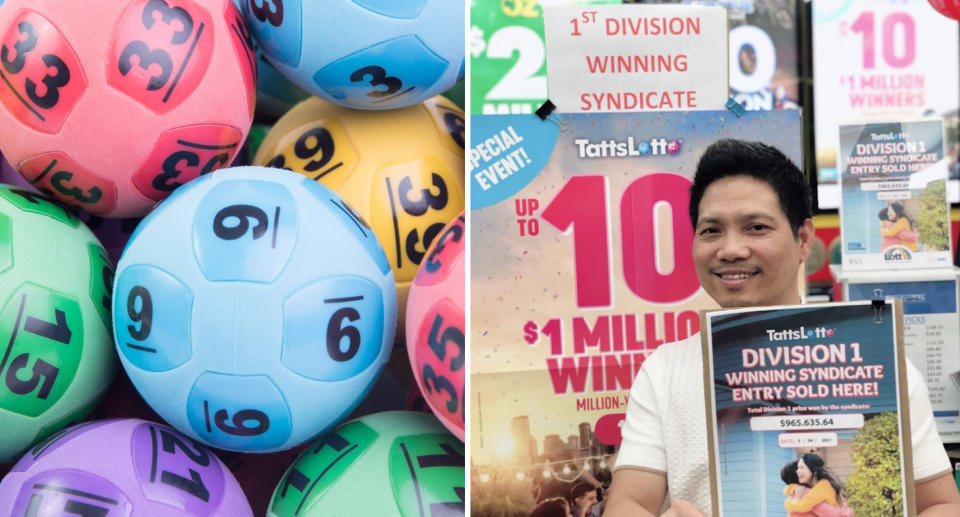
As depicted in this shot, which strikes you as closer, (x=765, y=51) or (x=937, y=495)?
(x=937, y=495)

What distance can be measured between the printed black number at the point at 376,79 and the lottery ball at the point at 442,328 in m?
0.39

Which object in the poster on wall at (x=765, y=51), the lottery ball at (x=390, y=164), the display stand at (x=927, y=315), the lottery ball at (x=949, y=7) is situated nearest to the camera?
the lottery ball at (x=390, y=164)

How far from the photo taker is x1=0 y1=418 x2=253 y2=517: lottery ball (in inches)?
62.6

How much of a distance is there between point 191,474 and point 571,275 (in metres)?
0.81

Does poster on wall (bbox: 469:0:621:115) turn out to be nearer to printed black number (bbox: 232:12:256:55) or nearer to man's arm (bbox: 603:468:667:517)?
printed black number (bbox: 232:12:256:55)

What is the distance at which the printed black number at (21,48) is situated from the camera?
1.72 m

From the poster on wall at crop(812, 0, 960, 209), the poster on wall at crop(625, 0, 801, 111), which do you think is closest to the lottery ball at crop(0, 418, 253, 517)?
the poster on wall at crop(625, 0, 801, 111)

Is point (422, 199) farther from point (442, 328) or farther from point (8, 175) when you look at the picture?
point (8, 175)

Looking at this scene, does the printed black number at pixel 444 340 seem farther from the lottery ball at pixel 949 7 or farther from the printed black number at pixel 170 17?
the lottery ball at pixel 949 7

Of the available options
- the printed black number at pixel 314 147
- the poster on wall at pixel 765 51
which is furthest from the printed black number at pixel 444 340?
the poster on wall at pixel 765 51

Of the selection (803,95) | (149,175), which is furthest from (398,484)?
(803,95)

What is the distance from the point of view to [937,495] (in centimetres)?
152

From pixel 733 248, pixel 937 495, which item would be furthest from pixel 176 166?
pixel 937 495

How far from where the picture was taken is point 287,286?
159cm
